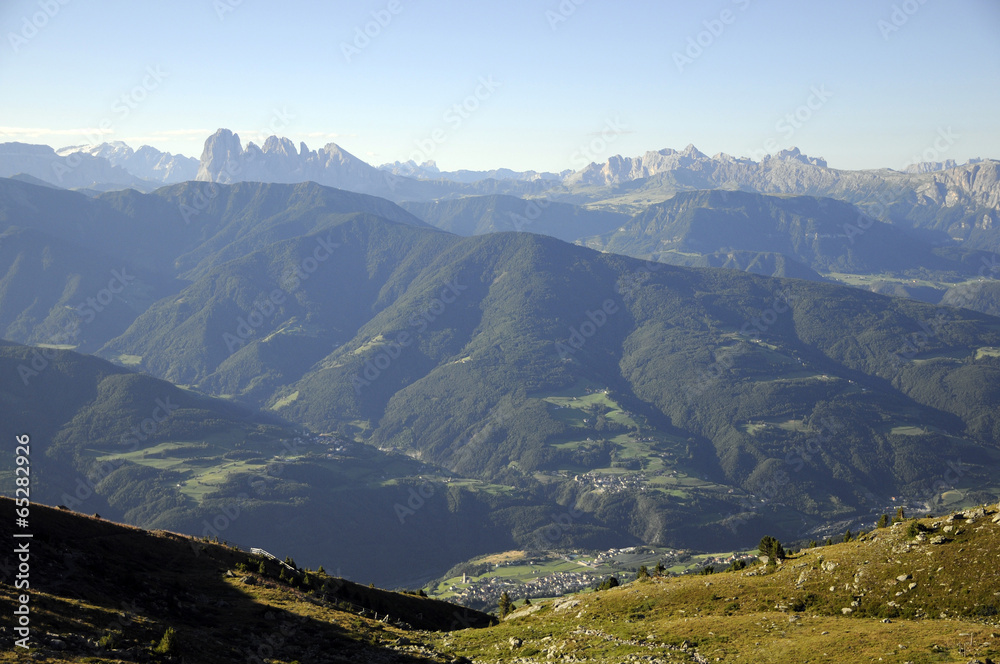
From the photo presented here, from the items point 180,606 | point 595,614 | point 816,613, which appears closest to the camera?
point 816,613

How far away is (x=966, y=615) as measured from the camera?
5453 centimetres

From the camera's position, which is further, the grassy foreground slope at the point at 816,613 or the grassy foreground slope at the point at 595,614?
the grassy foreground slope at the point at 816,613

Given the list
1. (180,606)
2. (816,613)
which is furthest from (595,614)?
(180,606)

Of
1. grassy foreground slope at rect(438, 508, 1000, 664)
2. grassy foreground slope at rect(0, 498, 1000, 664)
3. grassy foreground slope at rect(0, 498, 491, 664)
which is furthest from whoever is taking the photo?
grassy foreground slope at rect(438, 508, 1000, 664)

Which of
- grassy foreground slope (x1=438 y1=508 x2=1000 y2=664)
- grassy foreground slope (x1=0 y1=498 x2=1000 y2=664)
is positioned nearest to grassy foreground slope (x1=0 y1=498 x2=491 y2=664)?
grassy foreground slope (x1=0 y1=498 x2=1000 y2=664)

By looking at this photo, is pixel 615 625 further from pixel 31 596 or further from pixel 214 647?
pixel 31 596

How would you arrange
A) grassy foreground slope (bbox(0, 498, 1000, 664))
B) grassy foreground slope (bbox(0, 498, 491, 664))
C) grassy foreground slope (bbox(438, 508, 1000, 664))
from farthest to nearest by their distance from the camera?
1. grassy foreground slope (bbox(438, 508, 1000, 664))
2. grassy foreground slope (bbox(0, 498, 1000, 664))
3. grassy foreground slope (bbox(0, 498, 491, 664))

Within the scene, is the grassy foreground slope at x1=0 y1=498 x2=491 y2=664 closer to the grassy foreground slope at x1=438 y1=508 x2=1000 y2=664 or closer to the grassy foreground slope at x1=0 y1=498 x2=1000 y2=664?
the grassy foreground slope at x1=0 y1=498 x2=1000 y2=664

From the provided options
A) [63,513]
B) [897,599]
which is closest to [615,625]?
[897,599]

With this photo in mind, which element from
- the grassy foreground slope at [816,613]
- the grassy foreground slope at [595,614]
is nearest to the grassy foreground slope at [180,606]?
the grassy foreground slope at [595,614]

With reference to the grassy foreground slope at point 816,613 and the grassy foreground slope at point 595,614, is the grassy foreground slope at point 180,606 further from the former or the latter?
the grassy foreground slope at point 816,613

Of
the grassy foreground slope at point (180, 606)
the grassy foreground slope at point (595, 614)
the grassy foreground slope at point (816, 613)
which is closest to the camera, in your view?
the grassy foreground slope at point (180, 606)

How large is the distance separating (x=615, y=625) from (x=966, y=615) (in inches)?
1147

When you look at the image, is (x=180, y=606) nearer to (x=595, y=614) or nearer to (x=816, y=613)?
(x=595, y=614)
